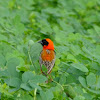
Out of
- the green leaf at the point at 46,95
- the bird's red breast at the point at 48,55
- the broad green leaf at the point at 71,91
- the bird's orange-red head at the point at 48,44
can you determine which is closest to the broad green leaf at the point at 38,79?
the green leaf at the point at 46,95

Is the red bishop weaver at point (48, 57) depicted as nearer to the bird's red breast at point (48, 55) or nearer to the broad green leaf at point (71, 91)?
the bird's red breast at point (48, 55)

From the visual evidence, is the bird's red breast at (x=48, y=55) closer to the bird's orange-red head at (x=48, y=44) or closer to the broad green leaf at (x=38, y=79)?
the bird's orange-red head at (x=48, y=44)

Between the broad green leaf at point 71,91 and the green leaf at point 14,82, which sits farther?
the broad green leaf at point 71,91

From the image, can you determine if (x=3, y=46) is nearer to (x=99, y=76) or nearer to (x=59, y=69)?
(x=59, y=69)

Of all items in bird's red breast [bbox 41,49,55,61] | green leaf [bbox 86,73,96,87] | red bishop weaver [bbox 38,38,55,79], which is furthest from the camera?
bird's red breast [bbox 41,49,55,61]

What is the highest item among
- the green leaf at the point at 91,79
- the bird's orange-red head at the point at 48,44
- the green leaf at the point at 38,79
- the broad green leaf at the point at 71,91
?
the green leaf at the point at 38,79

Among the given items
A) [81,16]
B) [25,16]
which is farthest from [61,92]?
[81,16]

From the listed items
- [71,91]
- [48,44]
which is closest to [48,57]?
[48,44]

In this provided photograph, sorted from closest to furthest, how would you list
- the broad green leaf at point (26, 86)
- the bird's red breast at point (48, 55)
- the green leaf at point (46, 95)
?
the broad green leaf at point (26, 86), the green leaf at point (46, 95), the bird's red breast at point (48, 55)

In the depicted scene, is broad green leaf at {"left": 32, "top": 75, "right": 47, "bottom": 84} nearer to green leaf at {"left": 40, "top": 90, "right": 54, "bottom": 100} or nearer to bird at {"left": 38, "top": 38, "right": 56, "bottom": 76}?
green leaf at {"left": 40, "top": 90, "right": 54, "bottom": 100}

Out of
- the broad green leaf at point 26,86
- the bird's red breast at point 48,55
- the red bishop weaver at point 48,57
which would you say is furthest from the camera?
the bird's red breast at point 48,55

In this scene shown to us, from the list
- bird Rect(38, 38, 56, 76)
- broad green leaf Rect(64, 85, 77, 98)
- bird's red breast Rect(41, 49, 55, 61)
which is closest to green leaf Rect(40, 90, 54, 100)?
broad green leaf Rect(64, 85, 77, 98)

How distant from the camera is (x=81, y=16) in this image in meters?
9.64

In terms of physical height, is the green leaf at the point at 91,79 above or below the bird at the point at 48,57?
above
